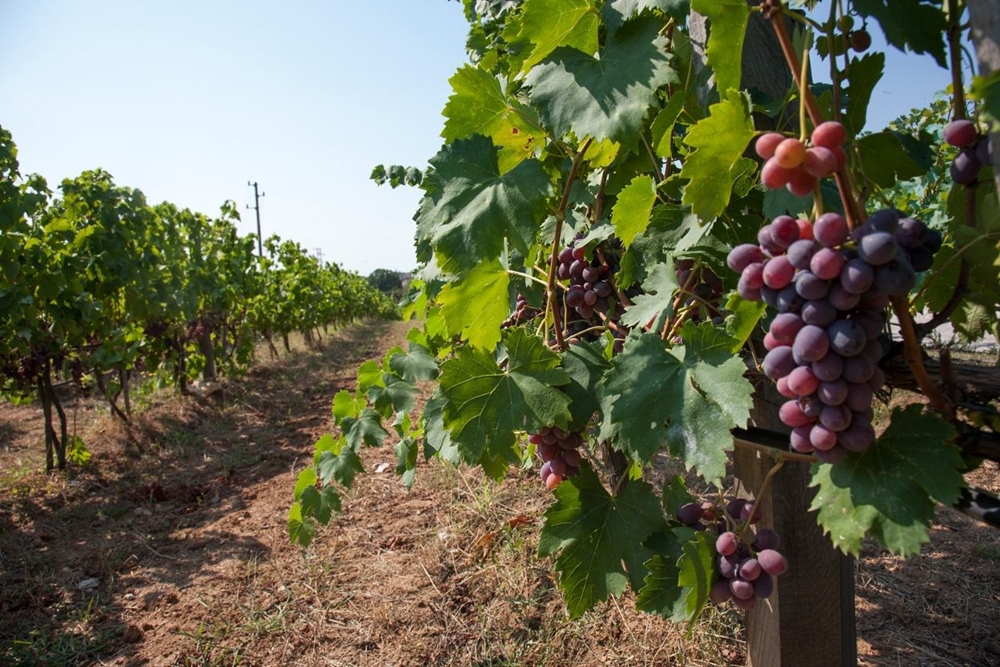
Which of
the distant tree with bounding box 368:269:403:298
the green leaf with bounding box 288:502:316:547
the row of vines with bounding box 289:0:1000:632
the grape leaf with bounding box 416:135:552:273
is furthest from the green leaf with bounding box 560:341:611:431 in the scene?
the distant tree with bounding box 368:269:403:298

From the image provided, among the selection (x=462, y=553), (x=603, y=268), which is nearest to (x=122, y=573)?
(x=462, y=553)

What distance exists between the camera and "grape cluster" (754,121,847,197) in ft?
2.12

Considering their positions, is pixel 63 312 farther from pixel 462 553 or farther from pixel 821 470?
pixel 821 470

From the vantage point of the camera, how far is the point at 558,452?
1.44m

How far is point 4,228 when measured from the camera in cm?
564

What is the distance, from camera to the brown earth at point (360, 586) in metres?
2.65

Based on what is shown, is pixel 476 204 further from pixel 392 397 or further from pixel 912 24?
pixel 392 397

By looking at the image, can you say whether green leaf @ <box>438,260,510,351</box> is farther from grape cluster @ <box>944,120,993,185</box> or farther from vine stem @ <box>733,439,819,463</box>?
grape cluster @ <box>944,120,993,185</box>

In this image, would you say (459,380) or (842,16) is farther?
(459,380)

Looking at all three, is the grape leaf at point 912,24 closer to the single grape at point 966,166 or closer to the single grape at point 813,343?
the single grape at point 966,166

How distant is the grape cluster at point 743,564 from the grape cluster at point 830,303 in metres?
0.28

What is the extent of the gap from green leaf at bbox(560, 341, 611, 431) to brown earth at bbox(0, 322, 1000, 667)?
1665mm

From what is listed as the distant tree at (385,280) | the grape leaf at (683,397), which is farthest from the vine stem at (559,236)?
the distant tree at (385,280)

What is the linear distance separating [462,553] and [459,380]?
2465 mm
